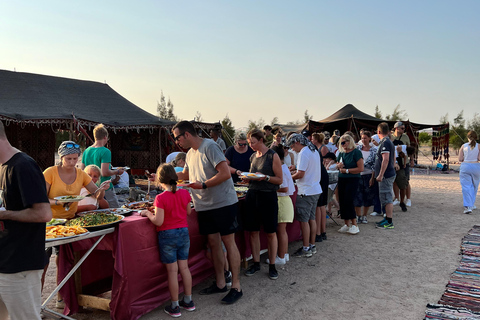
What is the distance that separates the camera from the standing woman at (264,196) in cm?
420

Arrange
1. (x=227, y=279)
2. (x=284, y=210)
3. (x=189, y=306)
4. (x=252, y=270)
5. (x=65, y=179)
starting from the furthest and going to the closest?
(x=284, y=210), (x=252, y=270), (x=227, y=279), (x=189, y=306), (x=65, y=179)

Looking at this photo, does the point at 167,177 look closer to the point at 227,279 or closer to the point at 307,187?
the point at 227,279

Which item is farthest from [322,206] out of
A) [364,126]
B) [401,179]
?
[364,126]

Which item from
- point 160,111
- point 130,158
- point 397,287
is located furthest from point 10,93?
point 160,111

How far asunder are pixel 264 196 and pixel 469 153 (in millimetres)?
6155

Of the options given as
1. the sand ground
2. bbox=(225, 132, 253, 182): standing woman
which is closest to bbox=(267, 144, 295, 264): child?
the sand ground

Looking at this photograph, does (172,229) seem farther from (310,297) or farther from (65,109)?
(65,109)

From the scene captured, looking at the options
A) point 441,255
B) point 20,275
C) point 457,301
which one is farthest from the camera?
point 441,255

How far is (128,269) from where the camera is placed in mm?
3197

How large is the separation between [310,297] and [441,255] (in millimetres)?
2603

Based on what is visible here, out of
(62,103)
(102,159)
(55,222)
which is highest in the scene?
(62,103)

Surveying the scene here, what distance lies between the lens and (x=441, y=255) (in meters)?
5.32

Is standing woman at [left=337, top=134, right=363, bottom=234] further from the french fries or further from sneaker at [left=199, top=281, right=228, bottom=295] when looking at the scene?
the french fries

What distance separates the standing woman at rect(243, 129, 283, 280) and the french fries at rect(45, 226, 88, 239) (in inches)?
77.0
